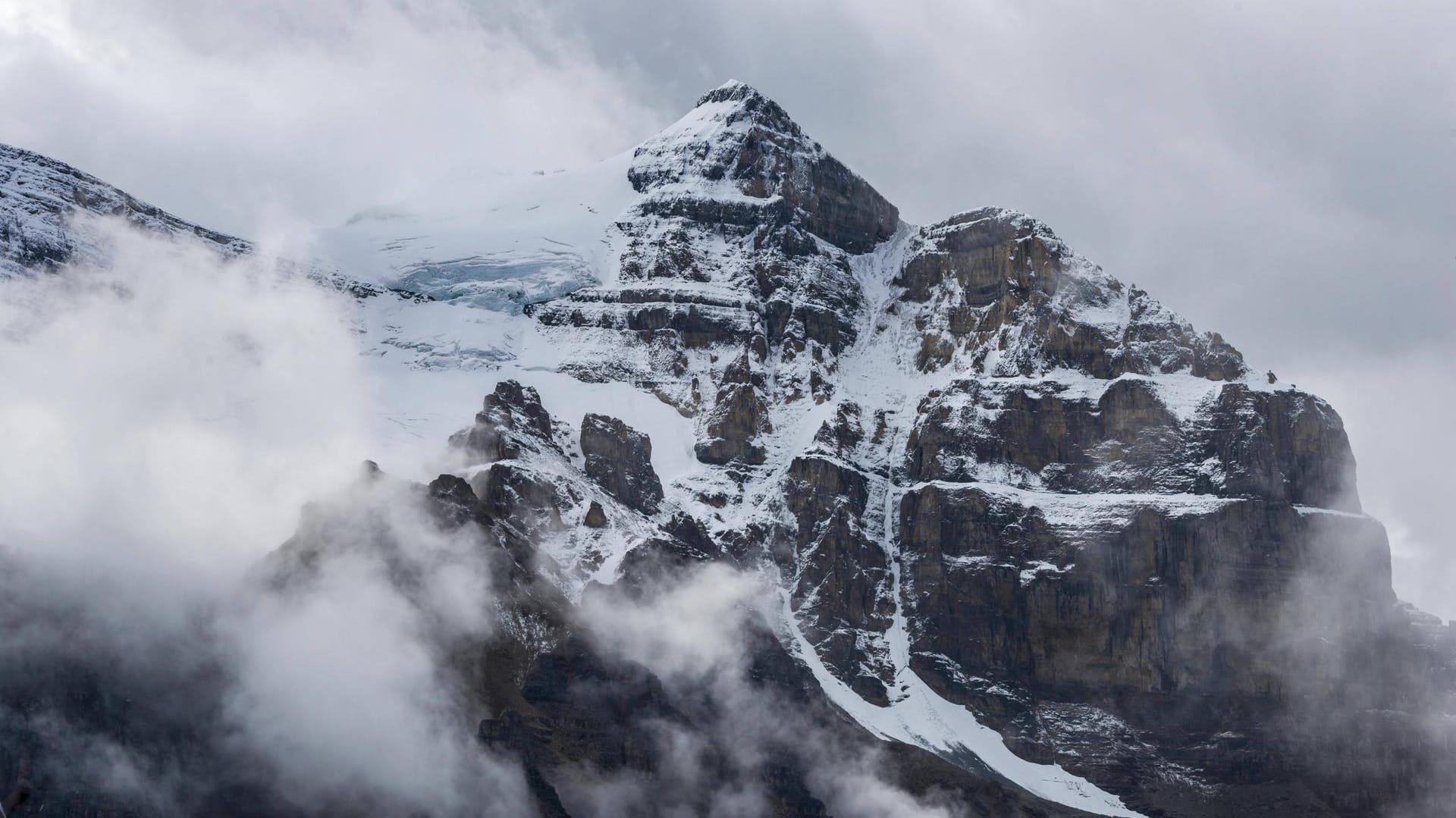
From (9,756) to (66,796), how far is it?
683 cm

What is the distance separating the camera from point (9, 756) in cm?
19812

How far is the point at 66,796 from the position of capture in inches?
7741
